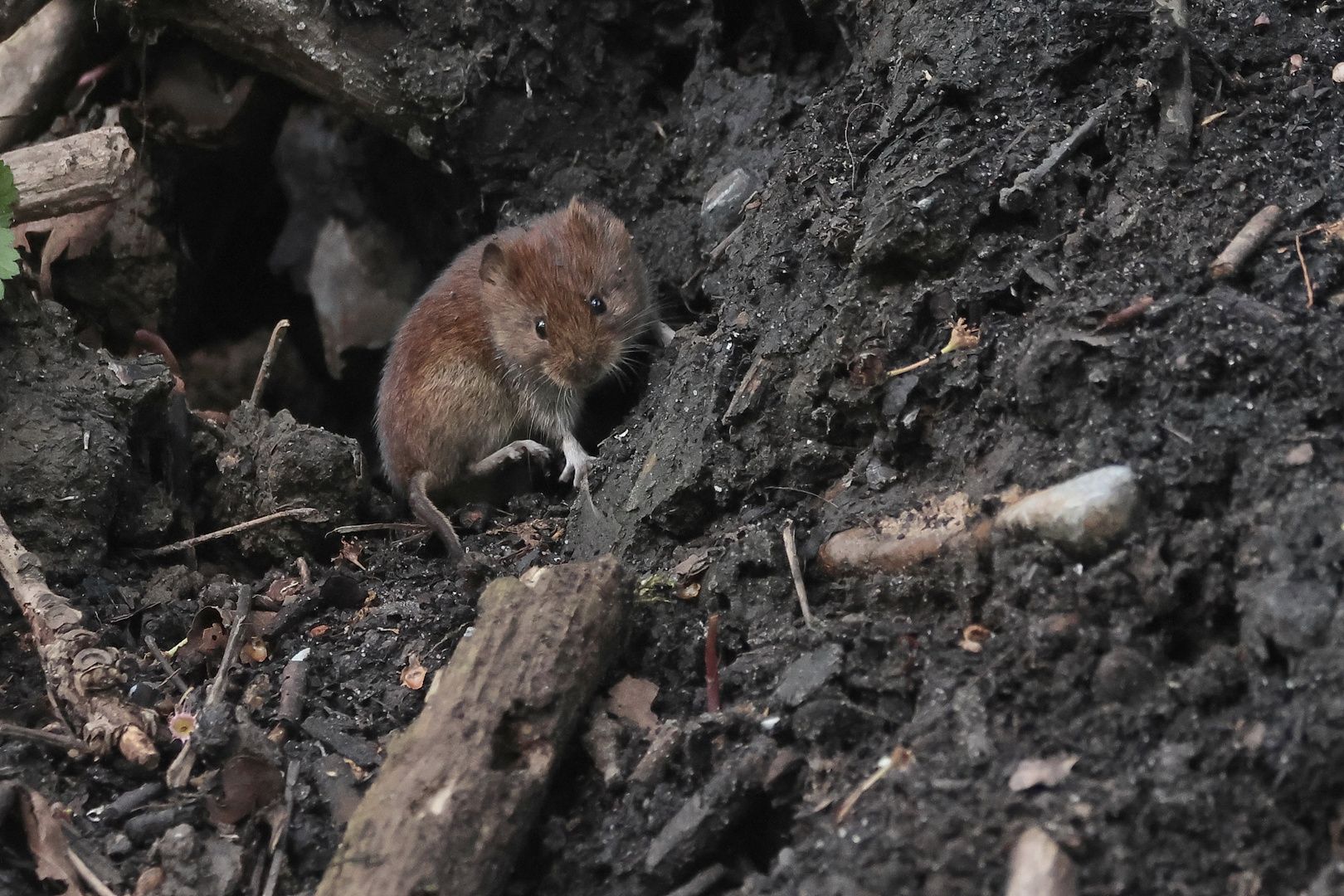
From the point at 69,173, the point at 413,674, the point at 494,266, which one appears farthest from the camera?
the point at 494,266

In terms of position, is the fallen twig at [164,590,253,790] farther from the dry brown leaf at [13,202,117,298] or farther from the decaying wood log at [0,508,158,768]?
the dry brown leaf at [13,202,117,298]

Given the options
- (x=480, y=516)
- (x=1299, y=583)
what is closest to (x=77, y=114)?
(x=480, y=516)

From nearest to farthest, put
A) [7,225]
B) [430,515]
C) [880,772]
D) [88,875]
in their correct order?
[880,772] → [88,875] → [7,225] → [430,515]

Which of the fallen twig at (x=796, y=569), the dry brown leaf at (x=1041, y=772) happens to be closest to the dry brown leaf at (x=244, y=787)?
the fallen twig at (x=796, y=569)

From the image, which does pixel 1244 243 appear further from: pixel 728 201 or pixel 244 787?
pixel 244 787

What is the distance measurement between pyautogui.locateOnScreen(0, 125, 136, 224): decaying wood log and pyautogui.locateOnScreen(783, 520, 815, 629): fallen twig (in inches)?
129

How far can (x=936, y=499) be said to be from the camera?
2838 mm

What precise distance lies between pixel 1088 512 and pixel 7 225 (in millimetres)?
3637

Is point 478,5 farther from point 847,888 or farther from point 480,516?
point 847,888

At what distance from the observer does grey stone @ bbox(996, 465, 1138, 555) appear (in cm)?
236

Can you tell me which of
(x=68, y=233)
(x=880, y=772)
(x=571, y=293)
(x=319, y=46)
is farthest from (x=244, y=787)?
(x=319, y=46)

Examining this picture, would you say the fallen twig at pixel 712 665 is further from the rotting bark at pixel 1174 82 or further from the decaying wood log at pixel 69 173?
the decaying wood log at pixel 69 173

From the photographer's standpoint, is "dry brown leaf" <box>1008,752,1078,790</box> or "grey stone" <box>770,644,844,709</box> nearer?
"dry brown leaf" <box>1008,752,1078,790</box>

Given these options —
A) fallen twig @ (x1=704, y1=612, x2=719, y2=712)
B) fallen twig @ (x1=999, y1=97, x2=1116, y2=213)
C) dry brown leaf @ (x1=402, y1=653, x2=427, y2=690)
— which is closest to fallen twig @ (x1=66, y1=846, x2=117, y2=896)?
dry brown leaf @ (x1=402, y1=653, x2=427, y2=690)
